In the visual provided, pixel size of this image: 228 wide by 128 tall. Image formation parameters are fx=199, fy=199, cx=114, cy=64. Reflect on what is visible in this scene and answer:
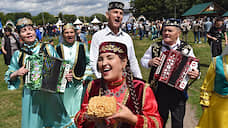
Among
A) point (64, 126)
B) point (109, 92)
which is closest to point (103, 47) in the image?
point (109, 92)

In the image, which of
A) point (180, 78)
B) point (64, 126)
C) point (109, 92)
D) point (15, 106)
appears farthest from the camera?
point (15, 106)

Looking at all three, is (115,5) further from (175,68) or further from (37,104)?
(37,104)

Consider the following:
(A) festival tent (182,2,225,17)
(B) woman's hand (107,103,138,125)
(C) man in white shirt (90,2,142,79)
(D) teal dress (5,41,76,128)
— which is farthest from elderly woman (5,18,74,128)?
(A) festival tent (182,2,225,17)

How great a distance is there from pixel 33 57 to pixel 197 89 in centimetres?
522

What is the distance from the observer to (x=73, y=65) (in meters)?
4.09

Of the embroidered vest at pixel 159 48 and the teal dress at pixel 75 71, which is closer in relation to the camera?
the embroidered vest at pixel 159 48

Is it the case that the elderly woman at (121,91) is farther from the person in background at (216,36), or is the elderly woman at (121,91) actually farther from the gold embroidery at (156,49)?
the person in background at (216,36)

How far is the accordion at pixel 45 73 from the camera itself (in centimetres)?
319

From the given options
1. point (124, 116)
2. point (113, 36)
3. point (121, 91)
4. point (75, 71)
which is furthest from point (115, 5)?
point (124, 116)

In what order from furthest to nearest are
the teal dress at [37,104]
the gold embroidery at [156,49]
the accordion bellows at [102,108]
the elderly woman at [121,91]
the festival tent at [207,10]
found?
the festival tent at [207,10]
the teal dress at [37,104]
the gold embroidery at [156,49]
the elderly woman at [121,91]
the accordion bellows at [102,108]

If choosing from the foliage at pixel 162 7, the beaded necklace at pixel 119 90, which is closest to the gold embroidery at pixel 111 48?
the beaded necklace at pixel 119 90

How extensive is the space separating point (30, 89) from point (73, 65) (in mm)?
983

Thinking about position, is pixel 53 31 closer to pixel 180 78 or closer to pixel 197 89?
pixel 197 89

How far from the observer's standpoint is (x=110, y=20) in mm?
3518
